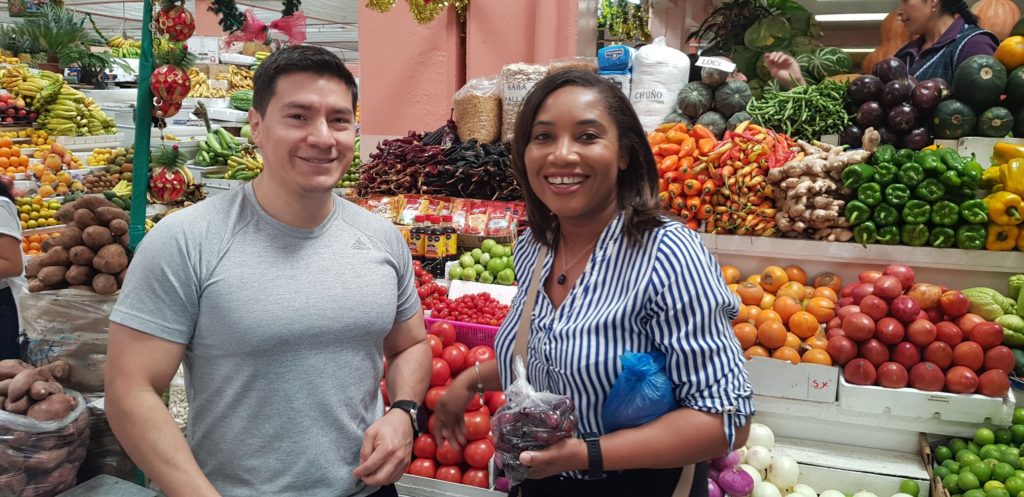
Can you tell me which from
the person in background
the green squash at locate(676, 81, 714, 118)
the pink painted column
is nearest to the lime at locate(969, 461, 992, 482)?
the green squash at locate(676, 81, 714, 118)

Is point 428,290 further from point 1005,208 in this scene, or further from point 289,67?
point 1005,208

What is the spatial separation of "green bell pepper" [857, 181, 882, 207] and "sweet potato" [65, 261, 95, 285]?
3.38 meters

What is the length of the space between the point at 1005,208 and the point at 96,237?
3.84 meters

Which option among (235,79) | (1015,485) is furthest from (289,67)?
(235,79)

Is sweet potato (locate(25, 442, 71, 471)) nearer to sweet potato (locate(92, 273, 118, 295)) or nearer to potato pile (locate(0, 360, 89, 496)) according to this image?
potato pile (locate(0, 360, 89, 496))

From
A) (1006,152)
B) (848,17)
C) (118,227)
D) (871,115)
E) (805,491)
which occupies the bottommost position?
(805,491)

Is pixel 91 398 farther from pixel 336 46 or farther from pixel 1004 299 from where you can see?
pixel 336 46

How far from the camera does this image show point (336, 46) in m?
23.0

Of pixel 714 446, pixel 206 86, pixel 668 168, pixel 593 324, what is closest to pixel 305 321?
pixel 593 324

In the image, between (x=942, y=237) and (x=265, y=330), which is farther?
(x=942, y=237)

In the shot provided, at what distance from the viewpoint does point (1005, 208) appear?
Result: 3049 mm

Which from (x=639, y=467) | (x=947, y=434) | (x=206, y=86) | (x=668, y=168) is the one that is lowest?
(x=947, y=434)

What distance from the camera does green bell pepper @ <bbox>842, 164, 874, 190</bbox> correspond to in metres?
3.24

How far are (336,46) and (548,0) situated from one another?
1869 centimetres
